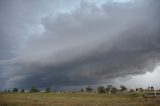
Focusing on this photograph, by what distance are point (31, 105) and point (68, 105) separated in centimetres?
718

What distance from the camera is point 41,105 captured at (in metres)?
56.0

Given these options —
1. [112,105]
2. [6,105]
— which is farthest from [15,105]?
[112,105]

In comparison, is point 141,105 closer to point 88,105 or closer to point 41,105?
point 88,105

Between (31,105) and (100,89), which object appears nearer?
(31,105)

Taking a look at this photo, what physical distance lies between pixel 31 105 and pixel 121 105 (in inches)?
679

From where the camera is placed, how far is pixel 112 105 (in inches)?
2199

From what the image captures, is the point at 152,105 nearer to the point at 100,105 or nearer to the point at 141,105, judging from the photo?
the point at 141,105

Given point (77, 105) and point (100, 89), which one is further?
point (100, 89)

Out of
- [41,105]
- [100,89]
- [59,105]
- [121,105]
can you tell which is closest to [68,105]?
[59,105]

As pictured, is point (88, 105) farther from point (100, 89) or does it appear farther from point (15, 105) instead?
point (100, 89)

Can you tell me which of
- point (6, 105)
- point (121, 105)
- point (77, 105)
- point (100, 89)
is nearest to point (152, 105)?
point (121, 105)

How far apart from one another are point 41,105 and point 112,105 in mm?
13621

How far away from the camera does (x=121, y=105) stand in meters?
55.4

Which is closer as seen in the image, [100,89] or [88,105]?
[88,105]
